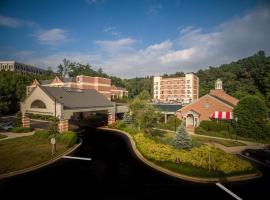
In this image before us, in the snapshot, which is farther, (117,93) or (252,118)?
(117,93)

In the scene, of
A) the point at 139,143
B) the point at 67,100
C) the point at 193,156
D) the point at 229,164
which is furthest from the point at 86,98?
the point at 229,164

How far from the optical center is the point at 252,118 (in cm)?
3167

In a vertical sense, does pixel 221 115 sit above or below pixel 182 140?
above

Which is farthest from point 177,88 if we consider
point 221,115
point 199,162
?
point 199,162

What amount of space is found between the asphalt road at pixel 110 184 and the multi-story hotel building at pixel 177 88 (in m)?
80.9

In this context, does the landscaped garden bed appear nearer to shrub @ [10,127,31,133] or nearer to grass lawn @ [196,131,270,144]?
grass lawn @ [196,131,270,144]

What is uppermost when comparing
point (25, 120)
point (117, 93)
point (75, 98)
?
point (117, 93)

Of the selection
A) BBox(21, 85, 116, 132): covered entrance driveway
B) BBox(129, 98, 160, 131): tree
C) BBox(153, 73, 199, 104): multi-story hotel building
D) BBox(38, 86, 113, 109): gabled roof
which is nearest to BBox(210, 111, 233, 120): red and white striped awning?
BBox(129, 98, 160, 131): tree

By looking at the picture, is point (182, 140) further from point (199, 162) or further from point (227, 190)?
point (227, 190)

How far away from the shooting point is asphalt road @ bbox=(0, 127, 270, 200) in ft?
43.4

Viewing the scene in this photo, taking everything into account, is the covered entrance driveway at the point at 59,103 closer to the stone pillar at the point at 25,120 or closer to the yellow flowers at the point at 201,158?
the stone pillar at the point at 25,120

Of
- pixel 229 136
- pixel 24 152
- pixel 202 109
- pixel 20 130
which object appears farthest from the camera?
pixel 202 109

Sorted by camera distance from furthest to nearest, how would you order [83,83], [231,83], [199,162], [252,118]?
[231,83]
[83,83]
[252,118]
[199,162]

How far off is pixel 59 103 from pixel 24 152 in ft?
32.1
